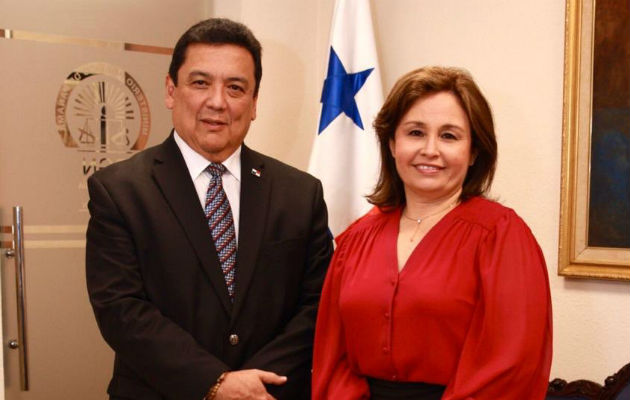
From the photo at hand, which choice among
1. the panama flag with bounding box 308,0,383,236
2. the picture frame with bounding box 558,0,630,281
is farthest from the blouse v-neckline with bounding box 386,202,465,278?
the panama flag with bounding box 308,0,383,236

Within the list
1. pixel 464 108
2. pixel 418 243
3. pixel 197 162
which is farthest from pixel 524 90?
pixel 197 162

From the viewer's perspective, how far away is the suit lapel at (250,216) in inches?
81.2

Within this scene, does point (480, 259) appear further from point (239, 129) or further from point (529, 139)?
point (529, 139)

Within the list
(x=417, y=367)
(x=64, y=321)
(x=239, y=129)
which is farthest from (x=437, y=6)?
(x=64, y=321)

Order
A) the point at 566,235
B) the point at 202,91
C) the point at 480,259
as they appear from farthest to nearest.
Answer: the point at 566,235 < the point at 202,91 < the point at 480,259

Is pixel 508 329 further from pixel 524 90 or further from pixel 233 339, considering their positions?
pixel 524 90

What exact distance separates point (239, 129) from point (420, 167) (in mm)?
612

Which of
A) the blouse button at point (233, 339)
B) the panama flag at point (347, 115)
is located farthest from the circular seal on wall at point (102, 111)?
the blouse button at point (233, 339)

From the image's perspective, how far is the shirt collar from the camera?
2.15m

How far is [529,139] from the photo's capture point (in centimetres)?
283

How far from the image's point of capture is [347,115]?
10.7 feet

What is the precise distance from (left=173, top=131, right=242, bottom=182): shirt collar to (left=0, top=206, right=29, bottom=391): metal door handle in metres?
1.27

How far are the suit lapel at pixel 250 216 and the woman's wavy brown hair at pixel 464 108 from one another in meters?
0.42

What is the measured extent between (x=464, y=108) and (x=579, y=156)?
101 centimetres
